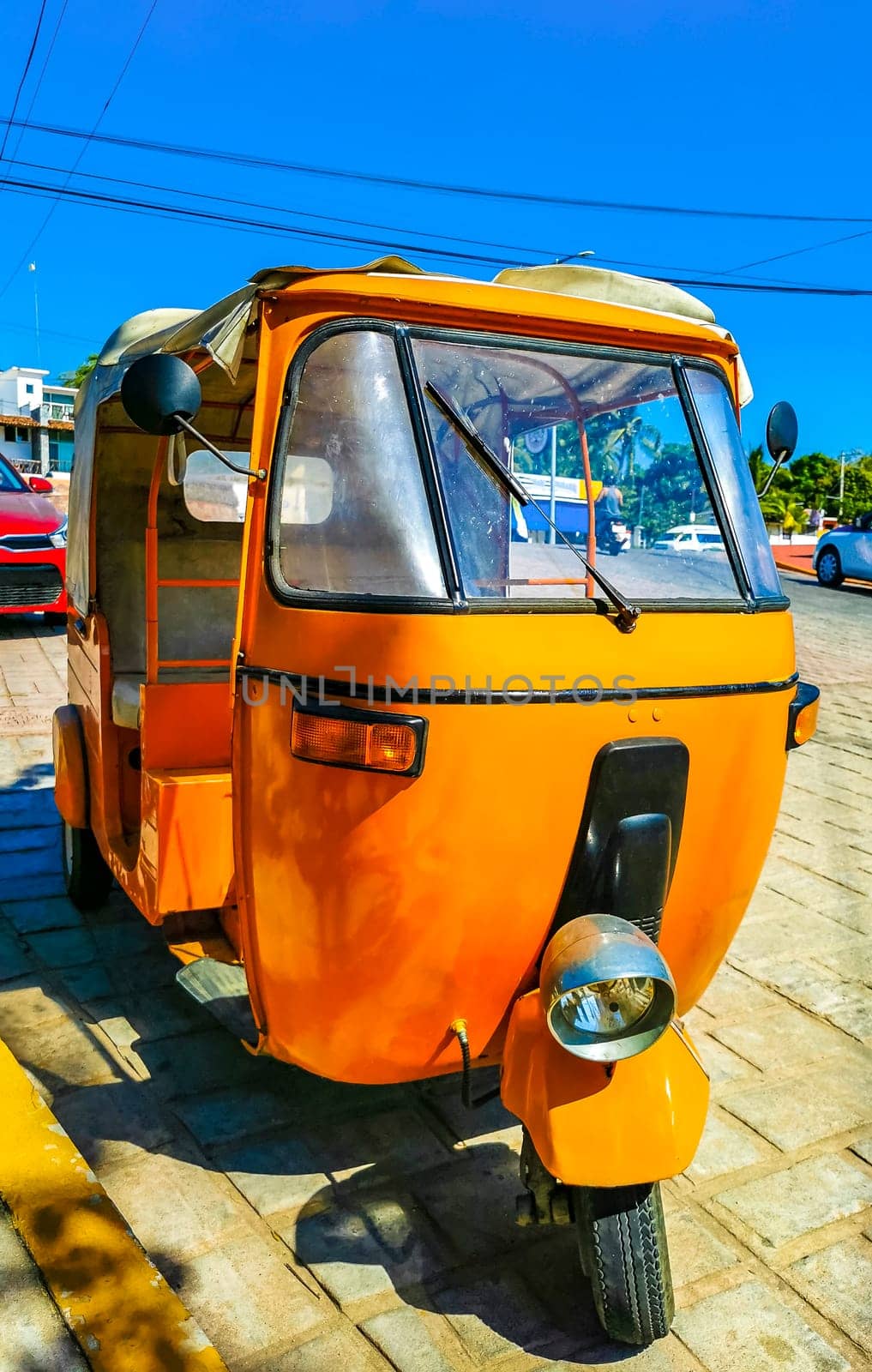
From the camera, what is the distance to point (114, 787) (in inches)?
163

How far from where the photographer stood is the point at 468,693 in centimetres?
227

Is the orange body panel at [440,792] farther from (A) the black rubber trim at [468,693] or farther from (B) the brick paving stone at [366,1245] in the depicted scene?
(B) the brick paving stone at [366,1245]

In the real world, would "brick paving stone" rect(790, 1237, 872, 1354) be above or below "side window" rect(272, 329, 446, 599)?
below

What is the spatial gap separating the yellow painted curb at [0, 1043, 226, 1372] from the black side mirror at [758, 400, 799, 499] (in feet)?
9.35

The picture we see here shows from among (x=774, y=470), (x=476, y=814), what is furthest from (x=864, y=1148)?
(x=774, y=470)

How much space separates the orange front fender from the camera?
7.34 feet

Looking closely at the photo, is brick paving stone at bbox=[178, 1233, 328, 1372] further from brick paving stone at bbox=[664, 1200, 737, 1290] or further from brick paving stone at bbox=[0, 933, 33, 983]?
brick paving stone at bbox=[0, 933, 33, 983]

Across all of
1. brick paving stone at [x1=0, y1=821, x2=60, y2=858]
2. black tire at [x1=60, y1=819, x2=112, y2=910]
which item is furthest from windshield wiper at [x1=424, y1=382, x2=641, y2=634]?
brick paving stone at [x1=0, y1=821, x2=60, y2=858]

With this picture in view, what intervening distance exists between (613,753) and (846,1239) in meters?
1.56

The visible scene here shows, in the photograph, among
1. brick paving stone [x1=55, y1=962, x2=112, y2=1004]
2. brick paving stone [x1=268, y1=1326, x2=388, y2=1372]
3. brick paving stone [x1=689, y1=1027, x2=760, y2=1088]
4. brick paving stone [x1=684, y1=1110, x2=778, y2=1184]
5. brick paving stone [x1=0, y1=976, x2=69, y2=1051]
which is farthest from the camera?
brick paving stone [x1=55, y1=962, x2=112, y2=1004]

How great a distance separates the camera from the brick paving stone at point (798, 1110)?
10.8 feet

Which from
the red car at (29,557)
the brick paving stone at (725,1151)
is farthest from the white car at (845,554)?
the brick paving stone at (725,1151)

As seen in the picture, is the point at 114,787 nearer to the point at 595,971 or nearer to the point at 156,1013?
the point at 156,1013

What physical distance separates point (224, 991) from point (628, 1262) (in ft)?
4.49
